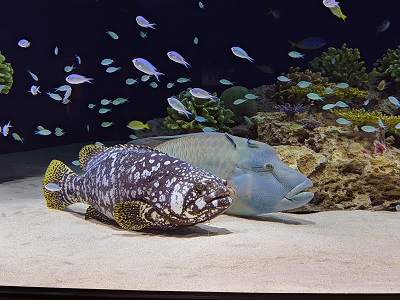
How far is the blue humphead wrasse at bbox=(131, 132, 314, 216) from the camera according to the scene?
174 inches

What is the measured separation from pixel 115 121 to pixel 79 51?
5.39ft

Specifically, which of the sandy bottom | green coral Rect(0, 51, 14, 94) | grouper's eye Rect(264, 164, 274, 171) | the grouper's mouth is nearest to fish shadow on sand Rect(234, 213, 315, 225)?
the sandy bottom

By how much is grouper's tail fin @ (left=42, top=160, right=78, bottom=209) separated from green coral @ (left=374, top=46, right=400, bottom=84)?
8.31 meters

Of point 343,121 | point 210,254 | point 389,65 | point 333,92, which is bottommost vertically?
point 210,254

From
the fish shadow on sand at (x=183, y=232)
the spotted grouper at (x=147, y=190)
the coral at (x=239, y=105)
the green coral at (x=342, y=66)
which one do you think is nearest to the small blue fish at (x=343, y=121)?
the fish shadow on sand at (x=183, y=232)

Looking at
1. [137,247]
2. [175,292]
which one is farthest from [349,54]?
[175,292]

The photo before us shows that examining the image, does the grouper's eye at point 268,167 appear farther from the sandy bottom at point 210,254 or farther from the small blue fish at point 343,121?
the small blue fish at point 343,121

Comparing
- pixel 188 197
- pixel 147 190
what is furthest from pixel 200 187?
pixel 147 190

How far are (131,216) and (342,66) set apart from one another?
8621mm

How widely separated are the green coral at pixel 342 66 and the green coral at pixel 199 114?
3.85 meters

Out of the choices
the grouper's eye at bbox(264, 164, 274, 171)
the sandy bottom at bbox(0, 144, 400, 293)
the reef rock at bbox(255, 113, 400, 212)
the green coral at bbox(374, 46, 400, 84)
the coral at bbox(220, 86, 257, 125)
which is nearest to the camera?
the sandy bottom at bbox(0, 144, 400, 293)

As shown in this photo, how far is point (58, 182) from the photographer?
15.3 ft

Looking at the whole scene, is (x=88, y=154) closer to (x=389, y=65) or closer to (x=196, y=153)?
(x=196, y=153)

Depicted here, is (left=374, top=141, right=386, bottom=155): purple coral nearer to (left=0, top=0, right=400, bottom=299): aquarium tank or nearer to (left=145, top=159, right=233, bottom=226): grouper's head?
(left=0, top=0, right=400, bottom=299): aquarium tank
